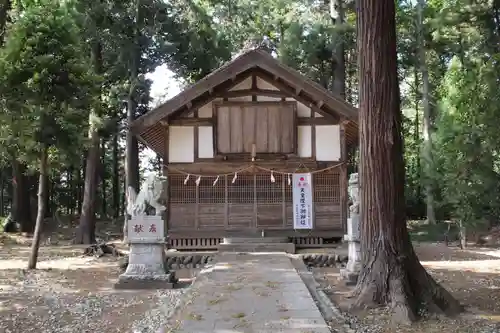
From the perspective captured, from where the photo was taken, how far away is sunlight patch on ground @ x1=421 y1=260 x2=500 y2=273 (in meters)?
12.5

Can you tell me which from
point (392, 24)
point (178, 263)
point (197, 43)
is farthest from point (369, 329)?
point (197, 43)

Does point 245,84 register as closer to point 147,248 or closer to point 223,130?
point 223,130

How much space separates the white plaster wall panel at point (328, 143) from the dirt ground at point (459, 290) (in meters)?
3.70

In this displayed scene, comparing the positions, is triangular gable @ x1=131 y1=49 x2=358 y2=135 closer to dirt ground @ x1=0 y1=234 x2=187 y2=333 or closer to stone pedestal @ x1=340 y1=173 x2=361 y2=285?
stone pedestal @ x1=340 y1=173 x2=361 y2=285

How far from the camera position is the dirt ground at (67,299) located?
714 cm

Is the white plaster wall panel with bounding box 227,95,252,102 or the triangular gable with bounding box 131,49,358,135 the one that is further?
the white plaster wall panel with bounding box 227,95,252,102

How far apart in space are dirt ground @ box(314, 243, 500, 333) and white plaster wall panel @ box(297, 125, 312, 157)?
3.78 m

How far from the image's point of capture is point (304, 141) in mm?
15188

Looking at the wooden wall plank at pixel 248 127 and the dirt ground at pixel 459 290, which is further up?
the wooden wall plank at pixel 248 127

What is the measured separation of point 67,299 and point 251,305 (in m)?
3.92

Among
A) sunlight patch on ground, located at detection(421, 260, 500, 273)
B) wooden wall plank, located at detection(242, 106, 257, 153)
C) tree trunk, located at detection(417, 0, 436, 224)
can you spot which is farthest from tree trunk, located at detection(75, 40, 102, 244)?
tree trunk, located at detection(417, 0, 436, 224)

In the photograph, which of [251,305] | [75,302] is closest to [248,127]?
[75,302]

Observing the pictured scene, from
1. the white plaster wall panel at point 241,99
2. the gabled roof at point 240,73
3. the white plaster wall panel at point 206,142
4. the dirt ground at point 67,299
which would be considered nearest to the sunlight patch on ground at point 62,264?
the dirt ground at point 67,299

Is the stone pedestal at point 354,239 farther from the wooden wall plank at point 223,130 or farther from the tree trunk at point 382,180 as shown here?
the wooden wall plank at point 223,130
